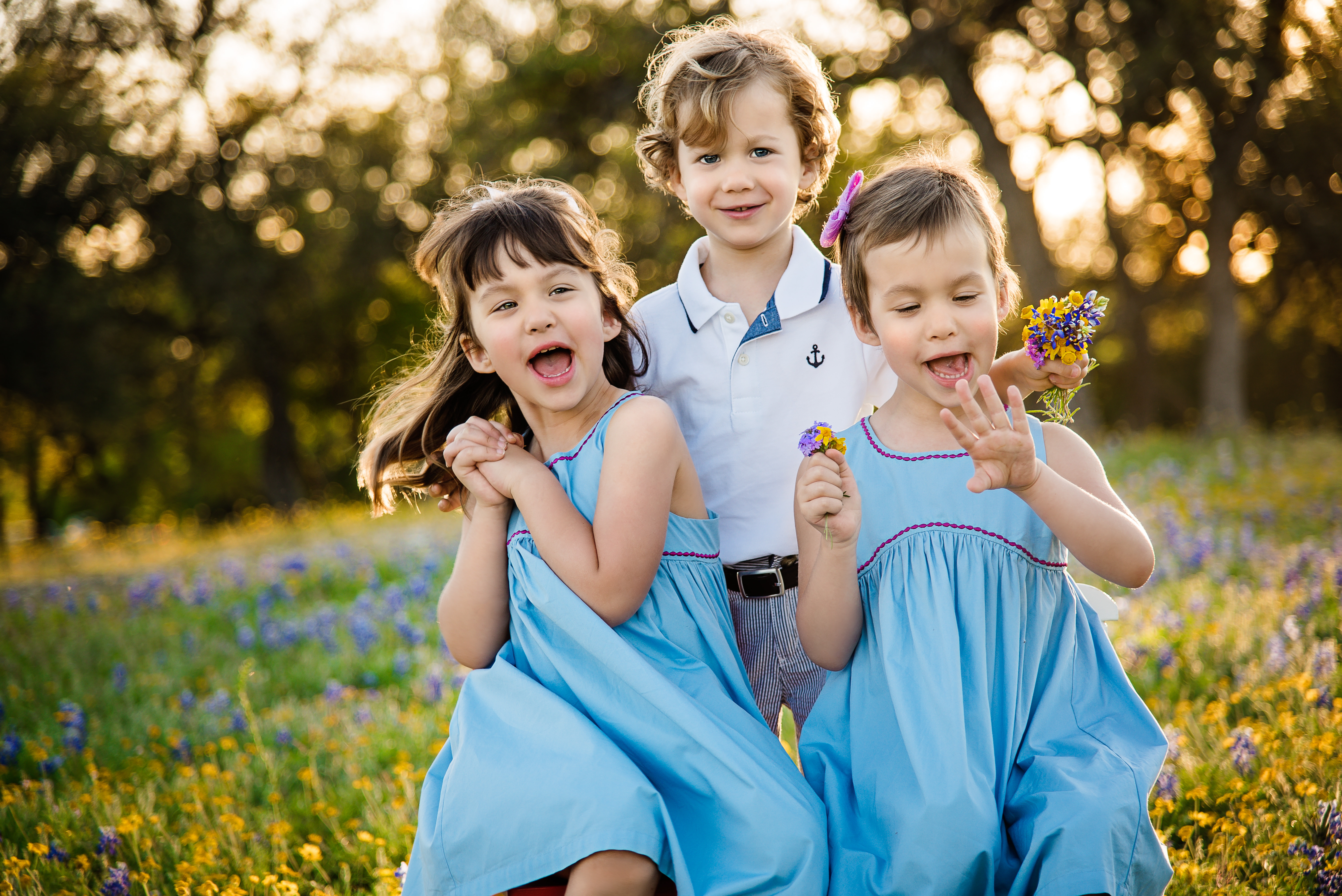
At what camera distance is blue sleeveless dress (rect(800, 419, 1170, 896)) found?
6.91 ft

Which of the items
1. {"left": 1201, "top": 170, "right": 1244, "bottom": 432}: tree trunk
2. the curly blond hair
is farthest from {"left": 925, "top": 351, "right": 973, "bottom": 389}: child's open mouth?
{"left": 1201, "top": 170, "right": 1244, "bottom": 432}: tree trunk

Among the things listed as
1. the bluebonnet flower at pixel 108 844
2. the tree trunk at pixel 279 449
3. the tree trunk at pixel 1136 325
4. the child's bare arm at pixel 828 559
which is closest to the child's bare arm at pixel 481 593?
the child's bare arm at pixel 828 559

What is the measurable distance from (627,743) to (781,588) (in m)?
0.80

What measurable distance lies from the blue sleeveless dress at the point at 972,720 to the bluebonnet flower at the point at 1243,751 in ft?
4.01

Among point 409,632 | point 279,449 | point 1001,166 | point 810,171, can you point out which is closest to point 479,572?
point 810,171

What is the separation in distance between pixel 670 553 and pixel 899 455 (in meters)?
0.64

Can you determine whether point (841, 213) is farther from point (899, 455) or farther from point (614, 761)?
point (614, 761)

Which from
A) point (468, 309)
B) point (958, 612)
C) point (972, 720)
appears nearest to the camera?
point (972, 720)

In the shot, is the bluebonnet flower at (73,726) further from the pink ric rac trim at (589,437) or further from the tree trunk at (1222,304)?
the tree trunk at (1222,304)

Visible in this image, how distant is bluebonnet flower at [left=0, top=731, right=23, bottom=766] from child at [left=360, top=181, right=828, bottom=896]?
2571 mm

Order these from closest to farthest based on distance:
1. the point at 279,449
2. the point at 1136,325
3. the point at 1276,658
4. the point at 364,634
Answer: the point at 1276,658, the point at 364,634, the point at 1136,325, the point at 279,449

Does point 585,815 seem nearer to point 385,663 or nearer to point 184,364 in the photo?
point 385,663

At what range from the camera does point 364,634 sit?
5723mm

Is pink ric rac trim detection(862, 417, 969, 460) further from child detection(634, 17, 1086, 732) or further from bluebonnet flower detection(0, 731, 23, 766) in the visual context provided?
bluebonnet flower detection(0, 731, 23, 766)
